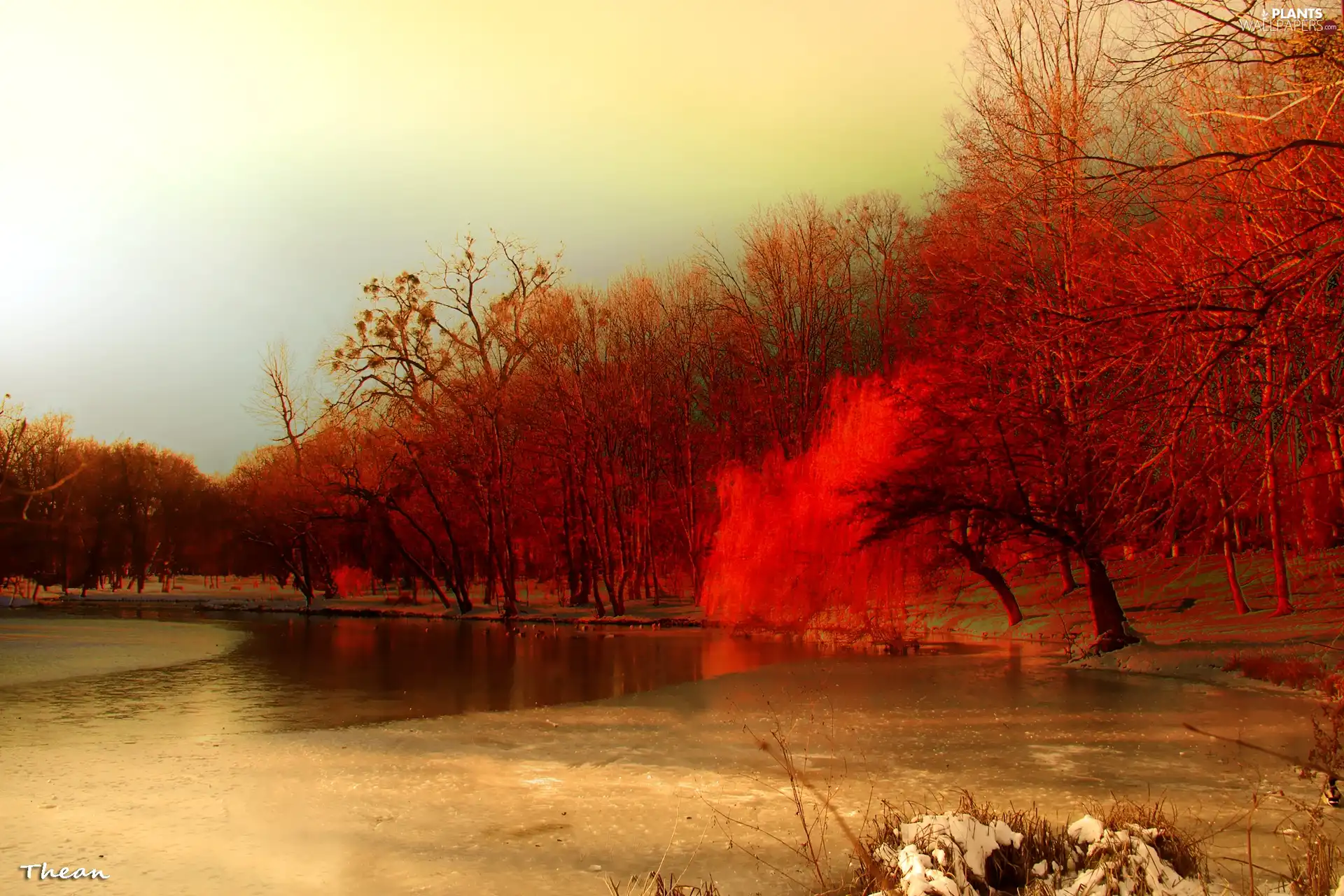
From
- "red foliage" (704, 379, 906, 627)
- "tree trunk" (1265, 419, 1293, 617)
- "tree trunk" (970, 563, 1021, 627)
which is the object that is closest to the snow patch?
"tree trunk" (1265, 419, 1293, 617)

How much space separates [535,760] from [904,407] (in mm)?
13992

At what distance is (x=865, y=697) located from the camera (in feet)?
42.2

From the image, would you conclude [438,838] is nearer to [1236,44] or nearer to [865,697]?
[1236,44]

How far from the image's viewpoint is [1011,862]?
17.3 feet

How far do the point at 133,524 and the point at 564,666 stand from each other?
4735 cm

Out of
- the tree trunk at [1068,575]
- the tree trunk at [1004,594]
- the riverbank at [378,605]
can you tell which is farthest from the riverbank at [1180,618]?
the riverbank at [378,605]

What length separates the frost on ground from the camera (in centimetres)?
464

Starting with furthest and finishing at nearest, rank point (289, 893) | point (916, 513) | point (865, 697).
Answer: point (916, 513) < point (865, 697) < point (289, 893)

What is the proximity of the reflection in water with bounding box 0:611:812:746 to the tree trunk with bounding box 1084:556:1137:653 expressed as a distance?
5593 mm

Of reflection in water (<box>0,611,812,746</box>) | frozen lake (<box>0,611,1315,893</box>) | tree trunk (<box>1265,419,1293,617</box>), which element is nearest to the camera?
tree trunk (<box>1265,419,1293,617</box>)

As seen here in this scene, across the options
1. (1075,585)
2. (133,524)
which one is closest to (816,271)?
(1075,585)

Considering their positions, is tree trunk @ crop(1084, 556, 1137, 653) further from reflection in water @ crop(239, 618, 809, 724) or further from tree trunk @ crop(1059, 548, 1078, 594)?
reflection in water @ crop(239, 618, 809, 724)

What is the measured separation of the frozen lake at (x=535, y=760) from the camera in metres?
6.10

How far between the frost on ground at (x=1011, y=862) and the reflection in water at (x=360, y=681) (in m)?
8.31
